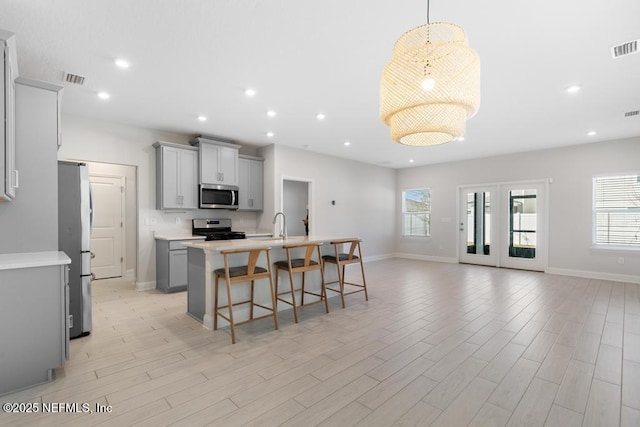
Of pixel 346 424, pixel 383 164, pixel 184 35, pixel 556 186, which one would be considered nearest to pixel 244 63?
pixel 184 35

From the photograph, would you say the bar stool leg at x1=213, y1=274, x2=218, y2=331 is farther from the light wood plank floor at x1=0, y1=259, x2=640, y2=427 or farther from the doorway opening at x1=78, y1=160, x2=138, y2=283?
the doorway opening at x1=78, y1=160, x2=138, y2=283

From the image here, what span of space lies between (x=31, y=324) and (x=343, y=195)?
6147 millimetres

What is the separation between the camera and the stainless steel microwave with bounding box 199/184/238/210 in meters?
5.38

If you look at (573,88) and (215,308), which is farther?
(573,88)

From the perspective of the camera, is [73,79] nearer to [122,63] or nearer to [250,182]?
[122,63]

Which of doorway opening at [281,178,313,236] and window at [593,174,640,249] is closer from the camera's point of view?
window at [593,174,640,249]

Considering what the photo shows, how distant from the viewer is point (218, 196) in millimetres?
5539

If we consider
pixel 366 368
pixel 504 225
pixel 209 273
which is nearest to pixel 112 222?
pixel 209 273

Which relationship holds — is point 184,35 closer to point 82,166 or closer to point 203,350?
point 82,166

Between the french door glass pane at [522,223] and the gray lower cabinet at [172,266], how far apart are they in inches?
273

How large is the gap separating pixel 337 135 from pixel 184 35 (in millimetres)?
3362

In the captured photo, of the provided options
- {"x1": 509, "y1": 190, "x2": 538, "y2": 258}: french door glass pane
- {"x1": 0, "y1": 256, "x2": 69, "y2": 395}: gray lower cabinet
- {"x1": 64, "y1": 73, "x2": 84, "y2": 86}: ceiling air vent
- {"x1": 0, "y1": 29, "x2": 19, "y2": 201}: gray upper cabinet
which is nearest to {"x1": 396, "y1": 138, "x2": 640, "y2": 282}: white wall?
{"x1": 509, "y1": 190, "x2": 538, "y2": 258}: french door glass pane

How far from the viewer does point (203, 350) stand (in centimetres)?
271

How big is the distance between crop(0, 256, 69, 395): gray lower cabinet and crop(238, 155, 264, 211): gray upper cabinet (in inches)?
151
